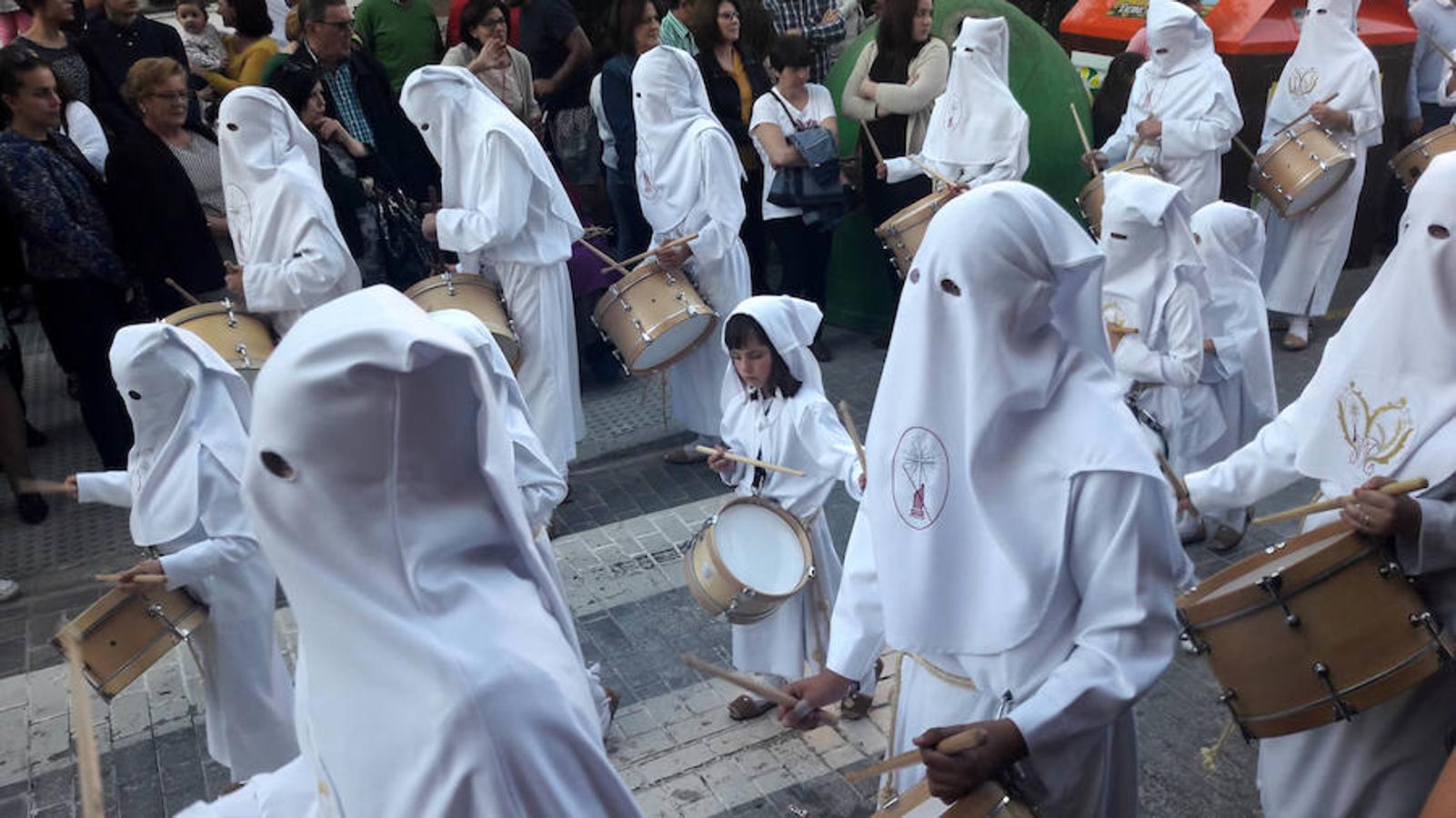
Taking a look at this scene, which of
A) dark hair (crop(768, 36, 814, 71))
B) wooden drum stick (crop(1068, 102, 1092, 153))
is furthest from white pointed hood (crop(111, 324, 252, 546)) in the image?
wooden drum stick (crop(1068, 102, 1092, 153))

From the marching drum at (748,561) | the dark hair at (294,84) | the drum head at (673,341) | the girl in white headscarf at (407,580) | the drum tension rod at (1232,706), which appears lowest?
the drum head at (673,341)

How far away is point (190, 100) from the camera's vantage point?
7.96m

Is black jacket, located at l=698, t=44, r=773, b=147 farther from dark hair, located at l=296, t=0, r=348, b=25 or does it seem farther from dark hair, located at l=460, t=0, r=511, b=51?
dark hair, located at l=296, t=0, r=348, b=25

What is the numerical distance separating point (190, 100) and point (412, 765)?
705cm

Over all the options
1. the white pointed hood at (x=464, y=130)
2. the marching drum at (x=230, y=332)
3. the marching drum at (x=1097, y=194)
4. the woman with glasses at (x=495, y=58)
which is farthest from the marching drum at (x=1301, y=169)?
the marching drum at (x=230, y=332)

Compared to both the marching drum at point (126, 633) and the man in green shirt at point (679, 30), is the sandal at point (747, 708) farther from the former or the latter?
the man in green shirt at point (679, 30)

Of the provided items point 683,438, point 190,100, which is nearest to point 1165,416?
point 683,438

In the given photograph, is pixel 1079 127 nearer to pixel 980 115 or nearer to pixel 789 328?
pixel 980 115

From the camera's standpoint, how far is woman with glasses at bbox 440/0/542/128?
8.25m

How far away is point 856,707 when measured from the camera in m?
4.97

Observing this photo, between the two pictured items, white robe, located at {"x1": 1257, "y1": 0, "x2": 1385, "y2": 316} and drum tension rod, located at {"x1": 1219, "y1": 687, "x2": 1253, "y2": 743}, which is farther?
A: white robe, located at {"x1": 1257, "y1": 0, "x2": 1385, "y2": 316}

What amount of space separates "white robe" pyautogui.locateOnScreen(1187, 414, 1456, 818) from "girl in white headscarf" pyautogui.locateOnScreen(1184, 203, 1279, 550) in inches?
95.1

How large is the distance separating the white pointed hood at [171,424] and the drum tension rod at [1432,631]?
3.58 metres

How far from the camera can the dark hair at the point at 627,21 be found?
8.35m
